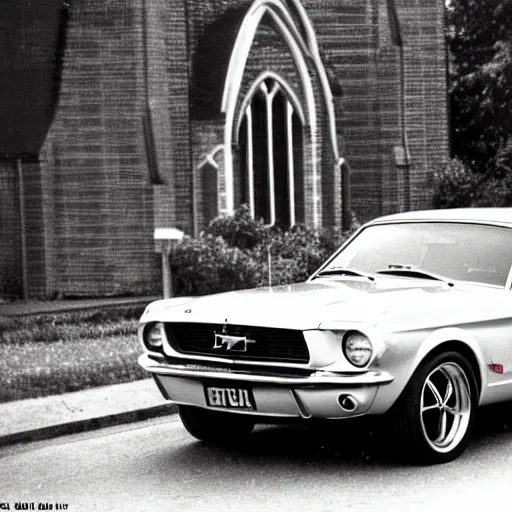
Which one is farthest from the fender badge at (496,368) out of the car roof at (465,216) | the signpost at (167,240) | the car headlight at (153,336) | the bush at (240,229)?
the bush at (240,229)

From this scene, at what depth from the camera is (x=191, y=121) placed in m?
16.0

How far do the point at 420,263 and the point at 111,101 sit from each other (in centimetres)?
824

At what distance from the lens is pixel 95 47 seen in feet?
49.8

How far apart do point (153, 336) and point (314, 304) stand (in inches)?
44.8

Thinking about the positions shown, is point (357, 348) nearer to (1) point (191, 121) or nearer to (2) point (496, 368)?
(2) point (496, 368)

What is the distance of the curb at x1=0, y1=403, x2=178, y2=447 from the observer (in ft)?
26.1

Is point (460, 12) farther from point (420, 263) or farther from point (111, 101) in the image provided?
point (420, 263)

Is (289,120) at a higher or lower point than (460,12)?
lower

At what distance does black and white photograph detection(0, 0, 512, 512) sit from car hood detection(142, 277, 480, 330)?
2cm

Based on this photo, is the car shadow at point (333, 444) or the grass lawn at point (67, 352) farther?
the grass lawn at point (67, 352)

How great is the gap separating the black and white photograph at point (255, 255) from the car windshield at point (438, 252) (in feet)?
0.05

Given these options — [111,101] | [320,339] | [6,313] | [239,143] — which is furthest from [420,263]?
[239,143]

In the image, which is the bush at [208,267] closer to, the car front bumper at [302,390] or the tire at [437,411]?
the car front bumper at [302,390]

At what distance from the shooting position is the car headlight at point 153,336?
24.1 ft
